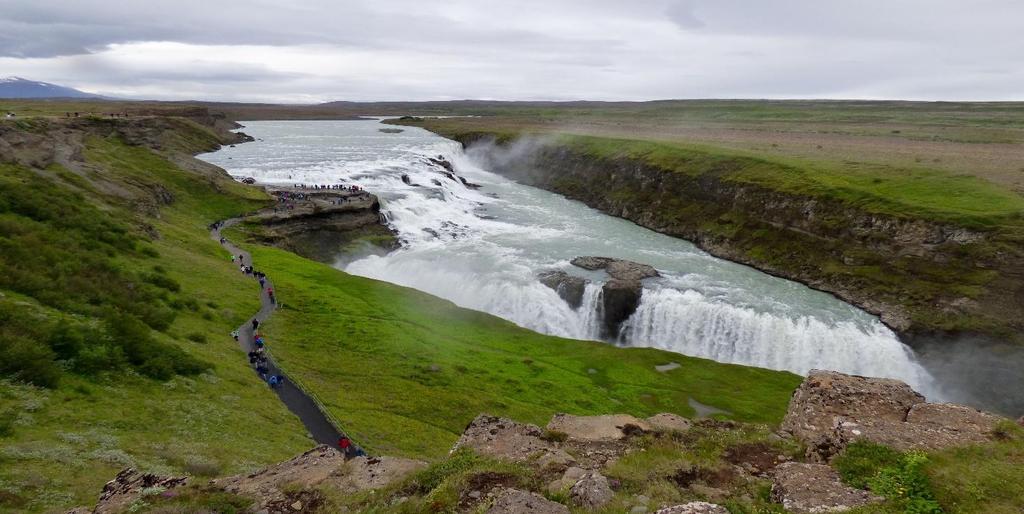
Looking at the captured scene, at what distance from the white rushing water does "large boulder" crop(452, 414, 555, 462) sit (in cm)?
3244

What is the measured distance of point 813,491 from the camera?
10.7 m

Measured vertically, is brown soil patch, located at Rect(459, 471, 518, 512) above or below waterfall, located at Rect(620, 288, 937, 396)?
above

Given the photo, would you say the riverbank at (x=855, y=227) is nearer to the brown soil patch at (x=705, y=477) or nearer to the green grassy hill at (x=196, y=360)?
the green grassy hill at (x=196, y=360)

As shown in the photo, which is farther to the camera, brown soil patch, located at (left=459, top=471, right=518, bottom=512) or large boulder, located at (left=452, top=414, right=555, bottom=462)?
large boulder, located at (left=452, top=414, right=555, bottom=462)

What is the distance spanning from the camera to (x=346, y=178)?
86.8 m

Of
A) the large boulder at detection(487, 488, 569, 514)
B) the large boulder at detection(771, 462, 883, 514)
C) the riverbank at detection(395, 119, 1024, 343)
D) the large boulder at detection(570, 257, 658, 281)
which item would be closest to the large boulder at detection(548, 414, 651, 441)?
the large boulder at detection(771, 462, 883, 514)

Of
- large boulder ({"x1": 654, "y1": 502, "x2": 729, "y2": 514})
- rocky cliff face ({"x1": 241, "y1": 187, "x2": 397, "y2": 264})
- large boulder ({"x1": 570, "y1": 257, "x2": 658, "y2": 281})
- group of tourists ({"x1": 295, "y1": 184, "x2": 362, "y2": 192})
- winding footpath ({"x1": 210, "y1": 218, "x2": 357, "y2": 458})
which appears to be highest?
group of tourists ({"x1": 295, "y1": 184, "x2": 362, "y2": 192})

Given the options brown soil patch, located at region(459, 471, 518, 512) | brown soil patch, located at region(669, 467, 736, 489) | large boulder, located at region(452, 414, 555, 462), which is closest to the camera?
brown soil patch, located at region(459, 471, 518, 512)

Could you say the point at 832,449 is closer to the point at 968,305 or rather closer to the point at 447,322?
the point at 447,322

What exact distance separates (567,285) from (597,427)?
108 feet

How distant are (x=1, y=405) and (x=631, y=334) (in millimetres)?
40604

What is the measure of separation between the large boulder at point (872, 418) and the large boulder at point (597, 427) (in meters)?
4.48

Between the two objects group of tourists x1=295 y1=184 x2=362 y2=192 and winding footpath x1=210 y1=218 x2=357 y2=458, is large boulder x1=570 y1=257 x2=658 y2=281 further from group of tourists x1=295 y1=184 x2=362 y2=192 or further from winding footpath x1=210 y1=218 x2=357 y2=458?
group of tourists x1=295 y1=184 x2=362 y2=192

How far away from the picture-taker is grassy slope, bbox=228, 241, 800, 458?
1129 inches
